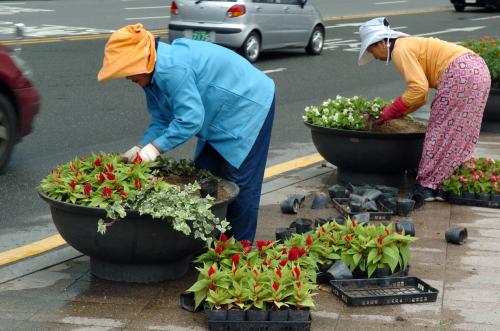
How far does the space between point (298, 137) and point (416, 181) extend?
3.26 meters

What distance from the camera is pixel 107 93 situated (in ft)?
43.0

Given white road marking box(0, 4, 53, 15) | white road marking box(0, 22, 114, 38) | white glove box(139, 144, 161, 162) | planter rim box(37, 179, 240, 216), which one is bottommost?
white road marking box(0, 4, 53, 15)

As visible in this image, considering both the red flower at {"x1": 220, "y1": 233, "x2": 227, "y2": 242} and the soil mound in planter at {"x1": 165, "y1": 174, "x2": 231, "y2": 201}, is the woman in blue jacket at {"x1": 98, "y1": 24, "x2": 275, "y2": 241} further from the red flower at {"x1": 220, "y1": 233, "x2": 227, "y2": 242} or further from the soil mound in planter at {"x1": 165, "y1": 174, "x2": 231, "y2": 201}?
the red flower at {"x1": 220, "y1": 233, "x2": 227, "y2": 242}

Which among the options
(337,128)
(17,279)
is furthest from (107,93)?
(17,279)

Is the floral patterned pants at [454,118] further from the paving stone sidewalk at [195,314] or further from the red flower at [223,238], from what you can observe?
the red flower at [223,238]

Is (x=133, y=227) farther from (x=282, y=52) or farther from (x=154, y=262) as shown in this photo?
(x=282, y=52)

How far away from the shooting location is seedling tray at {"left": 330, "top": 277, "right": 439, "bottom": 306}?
500 cm

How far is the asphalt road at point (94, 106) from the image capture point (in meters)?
7.82

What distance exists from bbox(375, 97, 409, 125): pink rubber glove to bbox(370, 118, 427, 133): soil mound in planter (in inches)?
9.2

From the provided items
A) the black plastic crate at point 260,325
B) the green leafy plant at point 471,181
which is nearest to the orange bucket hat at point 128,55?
the black plastic crate at point 260,325

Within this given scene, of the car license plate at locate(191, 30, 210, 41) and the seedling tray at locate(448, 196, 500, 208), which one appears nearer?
the seedling tray at locate(448, 196, 500, 208)

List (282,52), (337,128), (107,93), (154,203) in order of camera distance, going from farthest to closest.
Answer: (282,52)
(107,93)
(337,128)
(154,203)

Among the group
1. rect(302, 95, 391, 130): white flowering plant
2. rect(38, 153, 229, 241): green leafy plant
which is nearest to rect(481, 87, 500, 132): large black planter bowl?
rect(302, 95, 391, 130): white flowering plant

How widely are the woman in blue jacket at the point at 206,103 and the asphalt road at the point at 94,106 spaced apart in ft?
5.39
